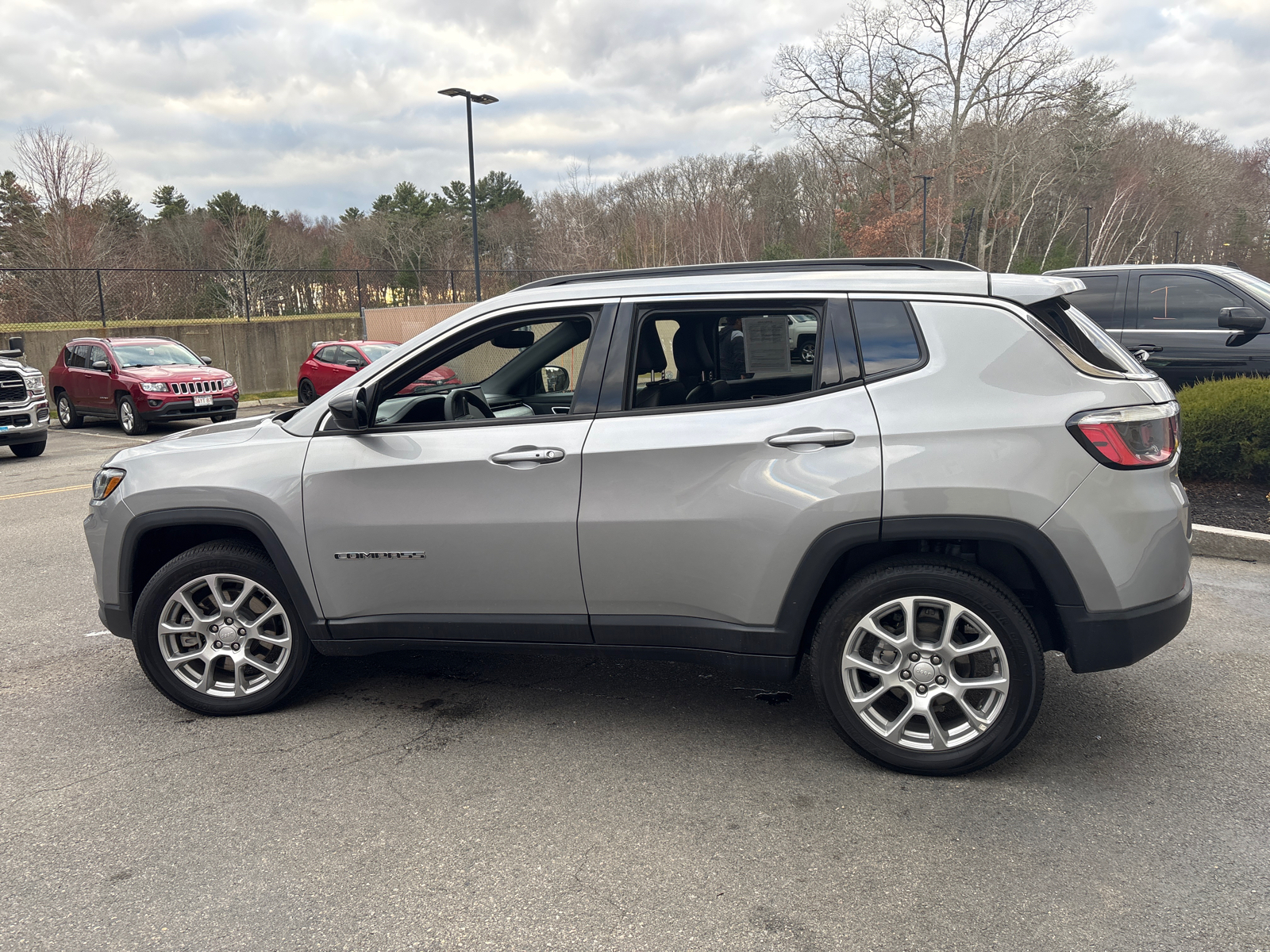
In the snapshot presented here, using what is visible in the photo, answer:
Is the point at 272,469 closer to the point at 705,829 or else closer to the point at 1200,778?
the point at 705,829

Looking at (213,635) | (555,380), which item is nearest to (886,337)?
(555,380)

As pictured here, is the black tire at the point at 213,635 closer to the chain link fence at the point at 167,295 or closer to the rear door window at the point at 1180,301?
the rear door window at the point at 1180,301

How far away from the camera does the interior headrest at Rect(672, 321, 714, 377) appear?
3.64 metres

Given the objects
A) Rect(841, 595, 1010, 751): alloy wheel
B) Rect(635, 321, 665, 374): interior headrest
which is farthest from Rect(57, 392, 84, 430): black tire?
Rect(841, 595, 1010, 751): alloy wheel

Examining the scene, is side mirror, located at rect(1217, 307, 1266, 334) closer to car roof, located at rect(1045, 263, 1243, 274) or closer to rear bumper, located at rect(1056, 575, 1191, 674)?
car roof, located at rect(1045, 263, 1243, 274)

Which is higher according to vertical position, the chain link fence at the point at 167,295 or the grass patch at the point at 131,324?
the chain link fence at the point at 167,295

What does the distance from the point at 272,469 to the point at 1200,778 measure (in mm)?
3707

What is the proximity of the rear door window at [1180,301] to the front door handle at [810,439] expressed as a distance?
724 centimetres

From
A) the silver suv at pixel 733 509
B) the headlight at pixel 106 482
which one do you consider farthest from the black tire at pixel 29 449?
the silver suv at pixel 733 509

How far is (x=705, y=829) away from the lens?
304 centimetres

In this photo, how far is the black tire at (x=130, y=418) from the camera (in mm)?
16641

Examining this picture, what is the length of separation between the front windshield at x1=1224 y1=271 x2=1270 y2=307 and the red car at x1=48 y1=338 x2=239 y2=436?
50.0 ft

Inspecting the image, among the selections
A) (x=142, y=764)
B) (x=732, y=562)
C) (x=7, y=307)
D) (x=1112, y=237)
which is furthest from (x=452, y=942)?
(x=1112, y=237)

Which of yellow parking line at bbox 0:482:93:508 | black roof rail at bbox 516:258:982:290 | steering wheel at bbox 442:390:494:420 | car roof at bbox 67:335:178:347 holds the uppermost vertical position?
black roof rail at bbox 516:258:982:290
